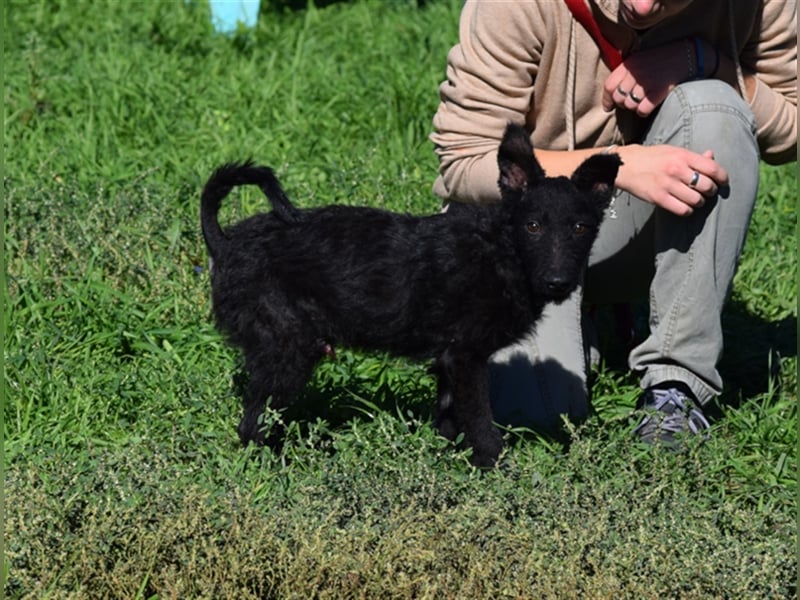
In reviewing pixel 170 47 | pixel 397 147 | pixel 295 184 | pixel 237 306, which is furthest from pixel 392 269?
pixel 170 47

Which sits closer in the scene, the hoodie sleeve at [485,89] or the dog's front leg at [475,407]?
the dog's front leg at [475,407]

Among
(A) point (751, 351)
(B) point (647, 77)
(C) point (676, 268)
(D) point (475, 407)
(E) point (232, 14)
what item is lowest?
(A) point (751, 351)

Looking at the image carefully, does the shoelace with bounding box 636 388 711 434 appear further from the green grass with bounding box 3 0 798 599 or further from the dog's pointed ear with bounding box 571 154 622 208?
the dog's pointed ear with bounding box 571 154 622 208

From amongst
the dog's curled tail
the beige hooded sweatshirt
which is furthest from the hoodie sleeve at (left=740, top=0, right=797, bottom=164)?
the dog's curled tail

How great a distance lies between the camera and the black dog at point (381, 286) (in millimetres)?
4191

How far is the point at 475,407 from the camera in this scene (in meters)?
4.22

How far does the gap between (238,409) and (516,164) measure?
1.28m

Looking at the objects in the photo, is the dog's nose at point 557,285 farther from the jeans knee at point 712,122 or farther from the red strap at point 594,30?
the red strap at point 594,30

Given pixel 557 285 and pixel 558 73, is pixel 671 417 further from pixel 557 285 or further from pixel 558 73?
pixel 558 73

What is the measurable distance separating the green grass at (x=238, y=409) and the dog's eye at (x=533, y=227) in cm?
69

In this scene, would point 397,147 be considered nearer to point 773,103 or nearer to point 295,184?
point 295,184

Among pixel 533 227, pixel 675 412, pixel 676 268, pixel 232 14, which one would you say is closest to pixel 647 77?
pixel 676 268

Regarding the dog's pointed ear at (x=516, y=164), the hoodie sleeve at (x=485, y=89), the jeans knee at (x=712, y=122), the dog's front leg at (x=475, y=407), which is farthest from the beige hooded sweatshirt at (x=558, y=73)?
the dog's front leg at (x=475, y=407)

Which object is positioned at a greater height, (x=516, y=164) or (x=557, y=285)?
(x=516, y=164)
